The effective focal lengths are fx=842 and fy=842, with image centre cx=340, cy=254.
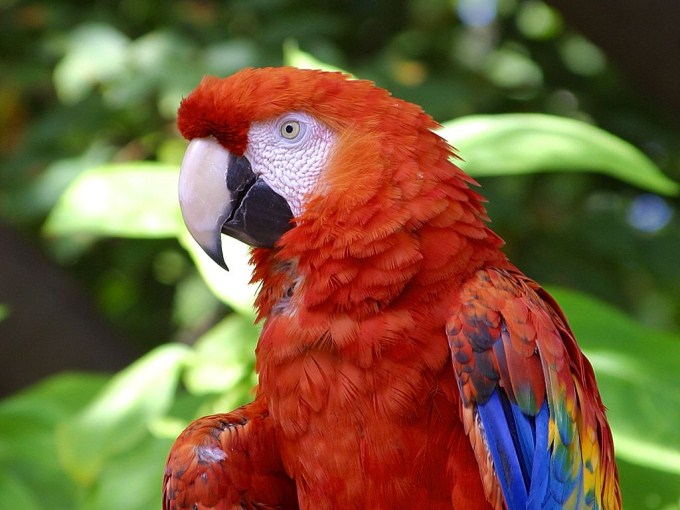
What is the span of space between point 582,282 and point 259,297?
1010 millimetres

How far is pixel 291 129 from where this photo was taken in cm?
85

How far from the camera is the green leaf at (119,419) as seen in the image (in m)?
1.08

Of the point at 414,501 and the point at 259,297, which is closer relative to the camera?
the point at 414,501

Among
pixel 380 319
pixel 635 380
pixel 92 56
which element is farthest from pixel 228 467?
pixel 92 56

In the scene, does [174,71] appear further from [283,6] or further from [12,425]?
[12,425]

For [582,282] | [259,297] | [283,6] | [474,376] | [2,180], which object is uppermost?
[474,376]

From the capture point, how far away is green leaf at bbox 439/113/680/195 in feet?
3.44

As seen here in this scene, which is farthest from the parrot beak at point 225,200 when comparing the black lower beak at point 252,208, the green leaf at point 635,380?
the green leaf at point 635,380

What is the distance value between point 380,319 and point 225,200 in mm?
200

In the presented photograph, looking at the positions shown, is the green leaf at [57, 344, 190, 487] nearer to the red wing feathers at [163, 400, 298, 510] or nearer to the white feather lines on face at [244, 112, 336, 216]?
the red wing feathers at [163, 400, 298, 510]

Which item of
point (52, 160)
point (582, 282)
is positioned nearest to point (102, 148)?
point (52, 160)

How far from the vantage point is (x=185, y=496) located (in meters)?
0.87

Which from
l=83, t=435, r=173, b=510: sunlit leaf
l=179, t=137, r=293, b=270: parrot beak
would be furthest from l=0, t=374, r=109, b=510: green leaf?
l=179, t=137, r=293, b=270: parrot beak

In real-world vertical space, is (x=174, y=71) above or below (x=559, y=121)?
below
